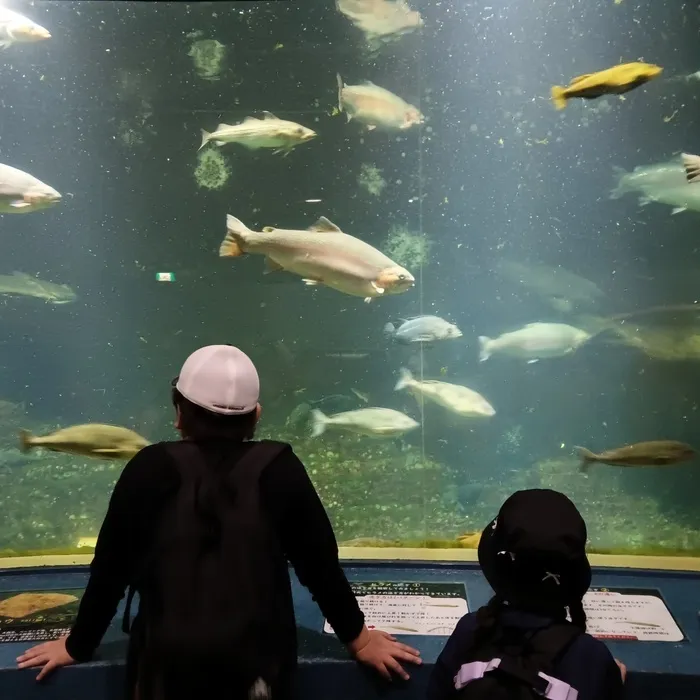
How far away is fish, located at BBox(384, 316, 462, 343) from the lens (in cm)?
374

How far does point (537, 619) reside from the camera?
139cm

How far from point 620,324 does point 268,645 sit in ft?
9.79

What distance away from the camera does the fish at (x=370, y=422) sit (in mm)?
3695

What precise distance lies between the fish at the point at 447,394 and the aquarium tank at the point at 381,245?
0.02 m

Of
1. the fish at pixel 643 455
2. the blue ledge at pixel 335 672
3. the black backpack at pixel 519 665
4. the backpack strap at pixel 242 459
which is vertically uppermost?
the backpack strap at pixel 242 459

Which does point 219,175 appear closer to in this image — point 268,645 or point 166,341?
point 166,341

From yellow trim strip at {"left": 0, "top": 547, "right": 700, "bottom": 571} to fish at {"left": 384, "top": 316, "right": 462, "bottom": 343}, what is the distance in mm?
1195

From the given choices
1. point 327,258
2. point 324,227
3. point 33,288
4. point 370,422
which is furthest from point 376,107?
point 33,288

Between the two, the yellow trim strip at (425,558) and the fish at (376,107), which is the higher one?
the fish at (376,107)

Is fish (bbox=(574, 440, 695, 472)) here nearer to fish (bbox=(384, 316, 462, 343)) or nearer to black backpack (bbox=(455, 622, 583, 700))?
fish (bbox=(384, 316, 462, 343))

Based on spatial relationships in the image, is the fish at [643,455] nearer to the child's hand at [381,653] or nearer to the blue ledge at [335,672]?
the blue ledge at [335,672]

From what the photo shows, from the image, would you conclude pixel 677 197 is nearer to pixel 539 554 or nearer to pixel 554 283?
pixel 554 283

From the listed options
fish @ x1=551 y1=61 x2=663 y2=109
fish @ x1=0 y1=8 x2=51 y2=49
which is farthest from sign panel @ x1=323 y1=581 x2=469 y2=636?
fish @ x1=0 y1=8 x2=51 y2=49

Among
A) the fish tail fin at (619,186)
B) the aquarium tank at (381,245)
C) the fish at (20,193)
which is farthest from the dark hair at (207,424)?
the fish tail fin at (619,186)
